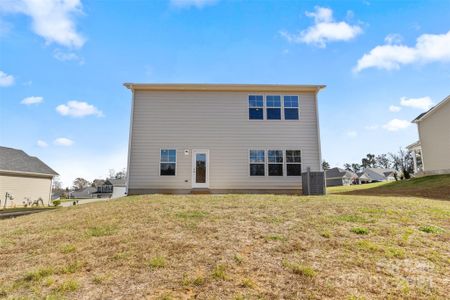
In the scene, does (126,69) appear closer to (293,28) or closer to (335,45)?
(293,28)

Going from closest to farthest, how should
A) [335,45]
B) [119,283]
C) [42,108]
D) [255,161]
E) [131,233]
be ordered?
[119,283]
[131,233]
[335,45]
[255,161]
[42,108]

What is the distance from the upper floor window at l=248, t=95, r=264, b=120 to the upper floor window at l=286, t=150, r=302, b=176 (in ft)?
8.04

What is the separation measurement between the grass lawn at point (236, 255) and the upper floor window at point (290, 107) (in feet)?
23.8

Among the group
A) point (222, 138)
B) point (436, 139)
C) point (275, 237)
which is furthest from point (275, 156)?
point (436, 139)

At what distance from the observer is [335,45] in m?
12.0

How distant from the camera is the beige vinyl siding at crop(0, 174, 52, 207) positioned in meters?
20.8

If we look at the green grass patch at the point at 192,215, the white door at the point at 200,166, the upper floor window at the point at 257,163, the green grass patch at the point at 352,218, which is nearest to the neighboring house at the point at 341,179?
the upper floor window at the point at 257,163

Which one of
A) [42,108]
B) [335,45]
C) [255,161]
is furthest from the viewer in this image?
[42,108]

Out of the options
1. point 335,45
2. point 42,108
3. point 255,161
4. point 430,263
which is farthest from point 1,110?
point 430,263

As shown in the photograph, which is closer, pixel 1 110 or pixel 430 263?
pixel 430 263

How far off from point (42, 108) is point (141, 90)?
9.92m

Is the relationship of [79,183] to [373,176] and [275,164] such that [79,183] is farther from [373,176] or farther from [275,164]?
[275,164]

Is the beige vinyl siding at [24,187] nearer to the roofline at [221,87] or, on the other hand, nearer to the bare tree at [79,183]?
the roofline at [221,87]

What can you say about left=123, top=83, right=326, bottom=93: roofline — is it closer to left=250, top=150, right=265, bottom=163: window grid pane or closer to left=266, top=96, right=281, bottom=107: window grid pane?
left=266, top=96, right=281, bottom=107: window grid pane
